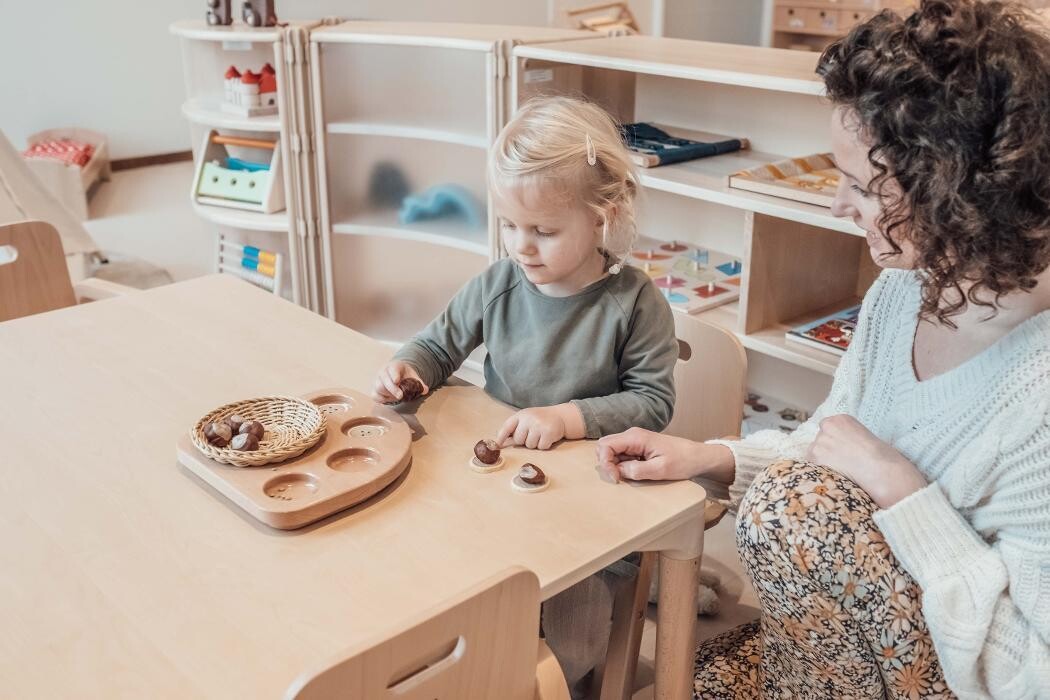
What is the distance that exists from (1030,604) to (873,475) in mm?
195

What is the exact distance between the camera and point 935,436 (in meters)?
1.11

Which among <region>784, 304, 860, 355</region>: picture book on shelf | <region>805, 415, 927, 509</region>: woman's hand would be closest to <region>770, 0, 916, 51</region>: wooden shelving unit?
<region>784, 304, 860, 355</region>: picture book on shelf

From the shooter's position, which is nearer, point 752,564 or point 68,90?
point 752,564

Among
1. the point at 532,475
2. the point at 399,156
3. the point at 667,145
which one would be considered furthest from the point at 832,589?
the point at 399,156

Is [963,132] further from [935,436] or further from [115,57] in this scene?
[115,57]

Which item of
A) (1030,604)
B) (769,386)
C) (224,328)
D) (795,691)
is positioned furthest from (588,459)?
(769,386)

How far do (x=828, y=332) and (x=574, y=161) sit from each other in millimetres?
1001

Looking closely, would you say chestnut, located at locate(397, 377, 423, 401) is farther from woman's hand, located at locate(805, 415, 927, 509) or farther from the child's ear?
woman's hand, located at locate(805, 415, 927, 509)

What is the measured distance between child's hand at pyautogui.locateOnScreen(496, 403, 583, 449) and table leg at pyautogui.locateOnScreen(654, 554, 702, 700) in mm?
187

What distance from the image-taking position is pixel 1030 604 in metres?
1.01

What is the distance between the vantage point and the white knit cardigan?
1005mm

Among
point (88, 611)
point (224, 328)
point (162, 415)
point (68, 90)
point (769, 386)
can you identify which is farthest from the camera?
point (68, 90)

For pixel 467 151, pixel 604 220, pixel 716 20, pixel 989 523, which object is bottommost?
pixel 989 523

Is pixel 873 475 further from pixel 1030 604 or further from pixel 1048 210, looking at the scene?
pixel 1048 210
